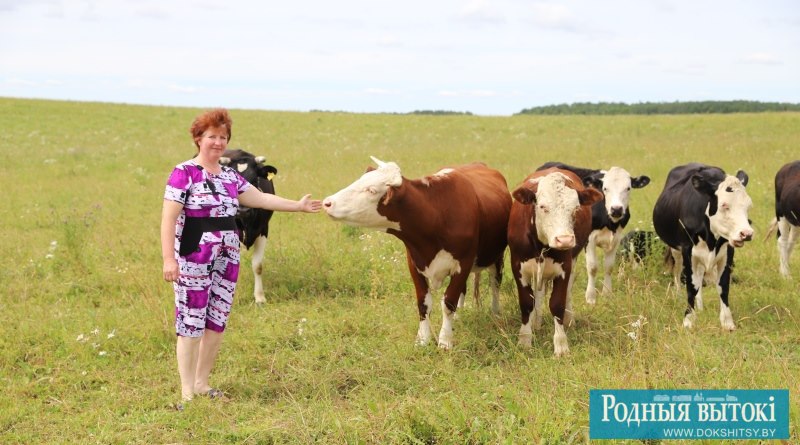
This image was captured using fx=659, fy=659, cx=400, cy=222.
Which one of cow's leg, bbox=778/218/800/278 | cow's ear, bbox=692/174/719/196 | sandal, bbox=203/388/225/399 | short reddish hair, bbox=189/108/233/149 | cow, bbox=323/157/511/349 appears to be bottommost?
sandal, bbox=203/388/225/399

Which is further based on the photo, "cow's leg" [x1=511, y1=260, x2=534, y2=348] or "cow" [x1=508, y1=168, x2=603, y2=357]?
"cow's leg" [x1=511, y1=260, x2=534, y2=348]

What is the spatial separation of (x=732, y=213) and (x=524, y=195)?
78.8 inches

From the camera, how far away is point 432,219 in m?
5.71

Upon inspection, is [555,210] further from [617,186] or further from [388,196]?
[617,186]

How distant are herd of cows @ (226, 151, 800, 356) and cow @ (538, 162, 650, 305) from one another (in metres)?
0.03

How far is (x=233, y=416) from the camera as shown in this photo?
4863 mm

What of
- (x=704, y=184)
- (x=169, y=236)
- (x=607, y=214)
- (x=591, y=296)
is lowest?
(x=591, y=296)

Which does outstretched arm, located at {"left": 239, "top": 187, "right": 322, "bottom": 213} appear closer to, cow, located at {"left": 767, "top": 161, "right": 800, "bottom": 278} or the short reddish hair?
the short reddish hair

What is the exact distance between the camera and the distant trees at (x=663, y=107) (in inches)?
2318

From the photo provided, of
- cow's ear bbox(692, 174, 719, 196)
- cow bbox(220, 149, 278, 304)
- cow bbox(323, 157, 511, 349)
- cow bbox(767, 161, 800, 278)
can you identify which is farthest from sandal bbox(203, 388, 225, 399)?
cow bbox(767, 161, 800, 278)

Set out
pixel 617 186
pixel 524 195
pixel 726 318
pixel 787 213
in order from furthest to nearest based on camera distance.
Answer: pixel 787 213 → pixel 617 186 → pixel 726 318 → pixel 524 195

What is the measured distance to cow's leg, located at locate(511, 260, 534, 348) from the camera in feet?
19.8

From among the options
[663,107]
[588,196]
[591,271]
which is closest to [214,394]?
[588,196]

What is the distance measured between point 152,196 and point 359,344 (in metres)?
9.58
